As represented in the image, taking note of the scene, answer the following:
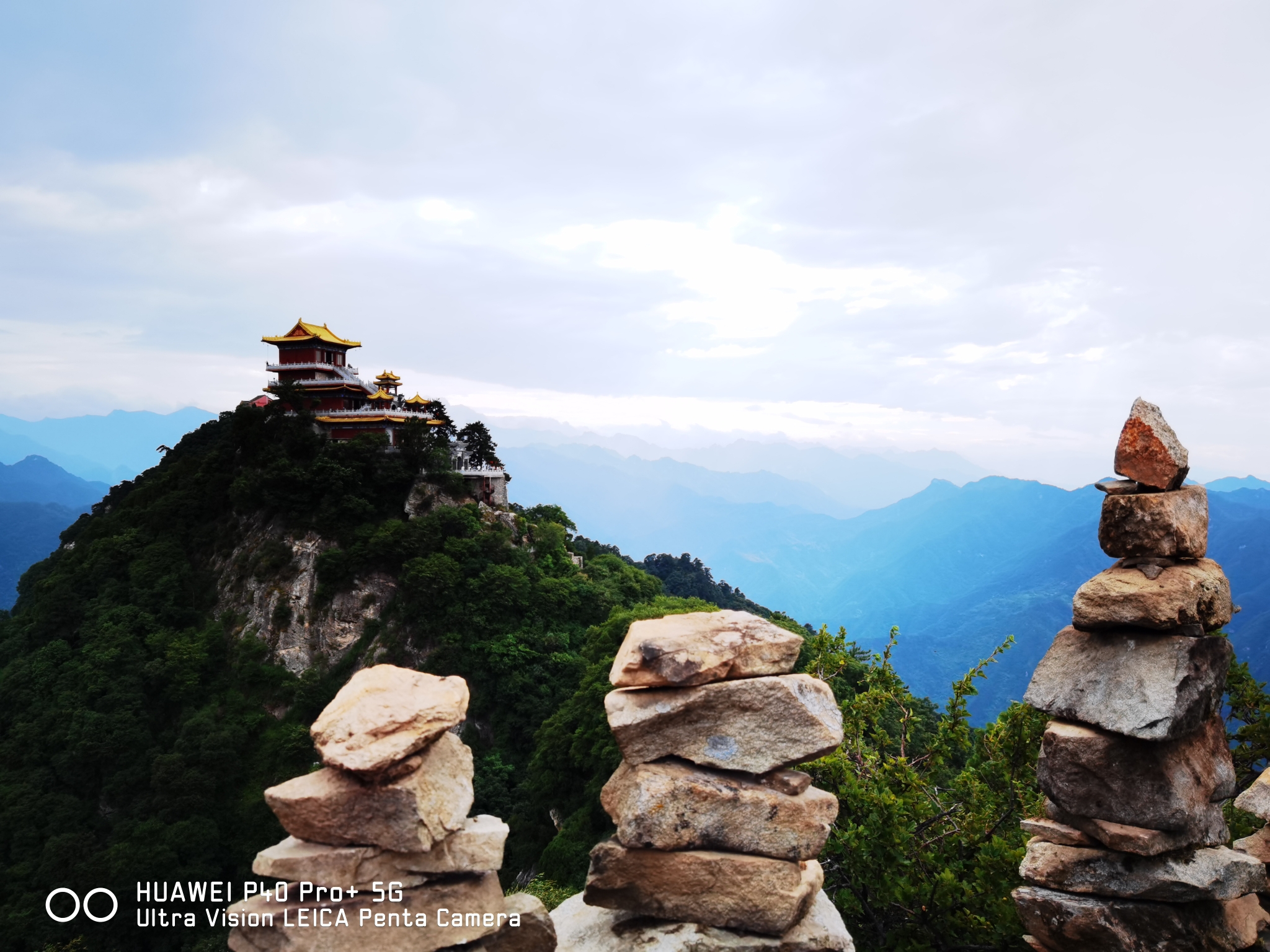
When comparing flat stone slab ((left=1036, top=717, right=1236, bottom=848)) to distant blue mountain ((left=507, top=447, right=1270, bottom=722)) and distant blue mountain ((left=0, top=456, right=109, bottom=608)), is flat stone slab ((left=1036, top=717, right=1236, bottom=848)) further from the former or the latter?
distant blue mountain ((left=0, top=456, right=109, bottom=608))

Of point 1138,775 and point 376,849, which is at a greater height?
point 1138,775

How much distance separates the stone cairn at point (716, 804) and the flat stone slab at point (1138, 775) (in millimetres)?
2329

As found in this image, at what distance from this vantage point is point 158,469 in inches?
1863

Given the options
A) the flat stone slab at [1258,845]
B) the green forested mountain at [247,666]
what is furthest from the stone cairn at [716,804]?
the green forested mountain at [247,666]

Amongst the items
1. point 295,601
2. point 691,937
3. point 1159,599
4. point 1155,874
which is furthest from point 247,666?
point 1159,599

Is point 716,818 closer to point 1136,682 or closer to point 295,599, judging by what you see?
point 1136,682

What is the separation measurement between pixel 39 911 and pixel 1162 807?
114ft

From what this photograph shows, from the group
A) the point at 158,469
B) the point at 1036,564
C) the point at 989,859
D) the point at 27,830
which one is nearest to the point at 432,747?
the point at 989,859

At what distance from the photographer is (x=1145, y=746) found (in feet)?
22.5

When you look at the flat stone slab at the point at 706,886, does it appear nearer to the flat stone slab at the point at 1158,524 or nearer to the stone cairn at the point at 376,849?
the stone cairn at the point at 376,849

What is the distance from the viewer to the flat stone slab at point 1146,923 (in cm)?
682

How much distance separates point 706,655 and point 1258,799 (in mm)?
6241

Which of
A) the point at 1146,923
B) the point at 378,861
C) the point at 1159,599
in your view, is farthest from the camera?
the point at 1146,923

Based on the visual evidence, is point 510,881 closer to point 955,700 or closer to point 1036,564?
point 955,700
